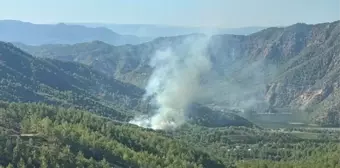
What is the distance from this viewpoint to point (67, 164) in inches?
4326

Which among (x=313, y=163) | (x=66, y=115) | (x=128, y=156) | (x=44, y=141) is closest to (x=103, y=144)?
(x=128, y=156)

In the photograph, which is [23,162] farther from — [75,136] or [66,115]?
[66,115]

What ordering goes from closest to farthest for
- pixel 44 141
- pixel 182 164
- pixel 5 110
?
pixel 44 141
pixel 182 164
pixel 5 110

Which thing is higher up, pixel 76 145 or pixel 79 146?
pixel 76 145

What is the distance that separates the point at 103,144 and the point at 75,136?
7.44 m

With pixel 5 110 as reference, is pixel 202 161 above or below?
below

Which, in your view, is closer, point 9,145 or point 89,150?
point 9,145

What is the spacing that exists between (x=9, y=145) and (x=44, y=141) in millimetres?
14532

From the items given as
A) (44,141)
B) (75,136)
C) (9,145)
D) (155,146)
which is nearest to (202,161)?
(155,146)

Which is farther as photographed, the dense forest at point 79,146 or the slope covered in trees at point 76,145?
the dense forest at point 79,146

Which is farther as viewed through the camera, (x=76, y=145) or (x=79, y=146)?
(x=79, y=146)

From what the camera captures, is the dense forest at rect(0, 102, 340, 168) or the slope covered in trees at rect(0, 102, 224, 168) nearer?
the slope covered in trees at rect(0, 102, 224, 168)

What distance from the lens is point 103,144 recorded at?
451 ft

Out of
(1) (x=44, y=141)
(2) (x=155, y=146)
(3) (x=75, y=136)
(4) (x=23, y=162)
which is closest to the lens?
(4) (x=23, y=162)
